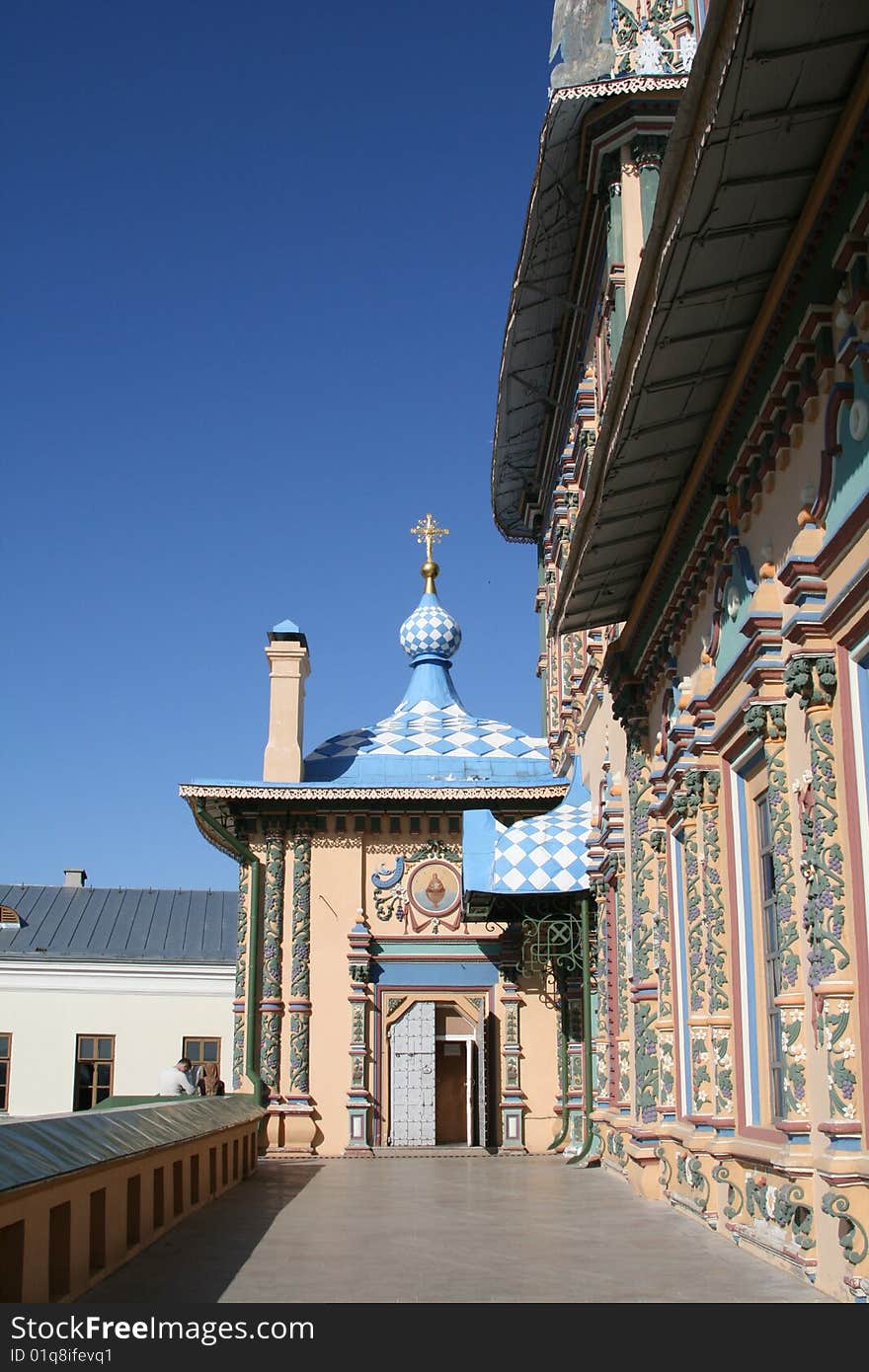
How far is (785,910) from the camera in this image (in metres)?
8.05

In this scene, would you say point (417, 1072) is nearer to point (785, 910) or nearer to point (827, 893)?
point (785, 910)

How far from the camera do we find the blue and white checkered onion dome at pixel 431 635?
2555 centimetres

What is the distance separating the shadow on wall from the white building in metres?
16.0

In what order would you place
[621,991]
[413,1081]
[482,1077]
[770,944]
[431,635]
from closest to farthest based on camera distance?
[770,944] < [621,991] < [482,1077] < [413,1081] < [431,635]

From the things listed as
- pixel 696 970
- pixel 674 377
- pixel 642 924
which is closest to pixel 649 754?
pixel 642 924

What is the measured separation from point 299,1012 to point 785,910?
43.7ft

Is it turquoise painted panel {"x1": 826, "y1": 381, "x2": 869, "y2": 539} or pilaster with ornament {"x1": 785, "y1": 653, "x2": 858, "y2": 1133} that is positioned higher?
turquoise painted panel {"x1": 826, "y1": 381, "x2": 869, "y2": 539}

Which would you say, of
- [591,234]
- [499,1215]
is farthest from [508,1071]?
[591,234]

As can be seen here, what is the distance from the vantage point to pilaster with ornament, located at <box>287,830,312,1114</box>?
66.2 feet

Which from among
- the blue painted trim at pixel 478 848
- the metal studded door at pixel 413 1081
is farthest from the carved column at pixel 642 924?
the metal studded door at pixel 413 1081

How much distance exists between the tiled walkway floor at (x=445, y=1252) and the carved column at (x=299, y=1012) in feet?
19.1

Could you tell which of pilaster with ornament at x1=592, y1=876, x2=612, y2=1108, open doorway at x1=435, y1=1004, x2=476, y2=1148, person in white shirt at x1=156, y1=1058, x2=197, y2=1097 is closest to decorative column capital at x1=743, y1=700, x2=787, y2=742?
pilaster with ornament at x1=592, y1=876, x2=612, y2=1108

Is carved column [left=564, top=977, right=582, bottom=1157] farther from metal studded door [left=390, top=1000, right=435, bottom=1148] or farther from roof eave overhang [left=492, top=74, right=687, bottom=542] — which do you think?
roof eave overhang [left=492, top=74, right=687, bottom=542]

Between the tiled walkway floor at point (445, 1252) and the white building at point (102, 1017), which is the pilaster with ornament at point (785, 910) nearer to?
the tiled walkway floor at point (445, 1252)
